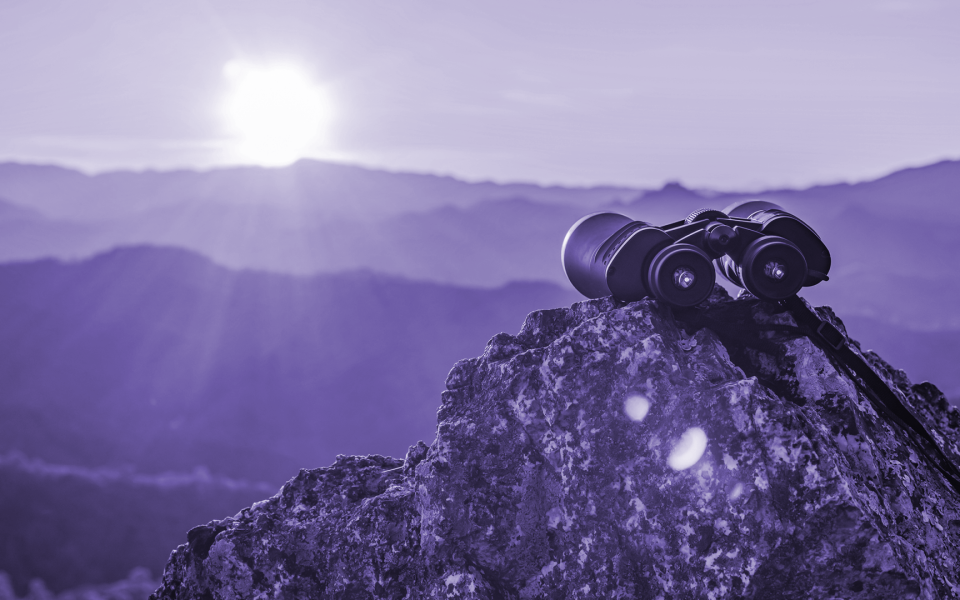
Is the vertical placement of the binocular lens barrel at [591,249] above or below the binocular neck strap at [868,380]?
above

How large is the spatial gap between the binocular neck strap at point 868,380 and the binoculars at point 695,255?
0.86ft

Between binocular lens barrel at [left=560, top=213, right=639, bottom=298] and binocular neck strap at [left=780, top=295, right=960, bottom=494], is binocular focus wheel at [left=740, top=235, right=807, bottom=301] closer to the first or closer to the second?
binocular neck strap at [left=780, top=295, right=960, bottom=494]

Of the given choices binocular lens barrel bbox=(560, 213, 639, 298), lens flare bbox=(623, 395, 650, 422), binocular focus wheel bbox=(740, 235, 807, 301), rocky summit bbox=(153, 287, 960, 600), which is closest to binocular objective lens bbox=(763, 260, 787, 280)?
binocular focus wheel bbox=(740, 235, 807, 301)

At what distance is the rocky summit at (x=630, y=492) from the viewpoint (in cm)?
360

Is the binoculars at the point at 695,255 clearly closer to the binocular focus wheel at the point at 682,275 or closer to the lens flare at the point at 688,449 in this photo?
the binocular focus wheel at the point at 682,275

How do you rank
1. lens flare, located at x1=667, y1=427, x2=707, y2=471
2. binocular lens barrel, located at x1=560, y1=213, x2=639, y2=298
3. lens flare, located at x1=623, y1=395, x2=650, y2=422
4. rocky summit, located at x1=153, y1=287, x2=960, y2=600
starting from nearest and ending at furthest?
rocky summit, located at x1=153, y1=287, x2=960, y2=600 < lens flare, located at x1=667, y1=427, x2=707, y2=471 < lens flare, located at x1=623, y1=395, x2=650, y2=422 < binocular lens barrel, located at x1=560, y1=213, x2=639, y2=298

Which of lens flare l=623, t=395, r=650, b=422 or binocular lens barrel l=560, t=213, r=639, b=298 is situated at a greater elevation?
binocular lens barrel l=560, t=213, r=639, b=298

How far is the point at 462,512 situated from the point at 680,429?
154 centimetres

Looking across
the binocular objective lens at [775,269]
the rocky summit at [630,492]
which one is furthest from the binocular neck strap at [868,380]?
the binocular objective lens at [775,269]

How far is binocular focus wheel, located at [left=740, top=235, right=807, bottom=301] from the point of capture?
4484mm

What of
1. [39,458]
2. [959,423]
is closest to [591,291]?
[959,423]

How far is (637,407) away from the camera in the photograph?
13.7 feet

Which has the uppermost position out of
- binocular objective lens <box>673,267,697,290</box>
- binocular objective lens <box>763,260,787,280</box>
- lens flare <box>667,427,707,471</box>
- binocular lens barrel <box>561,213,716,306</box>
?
binocular lens barrel <box>561,213,716,306</box>

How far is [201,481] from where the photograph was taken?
1246 inches
